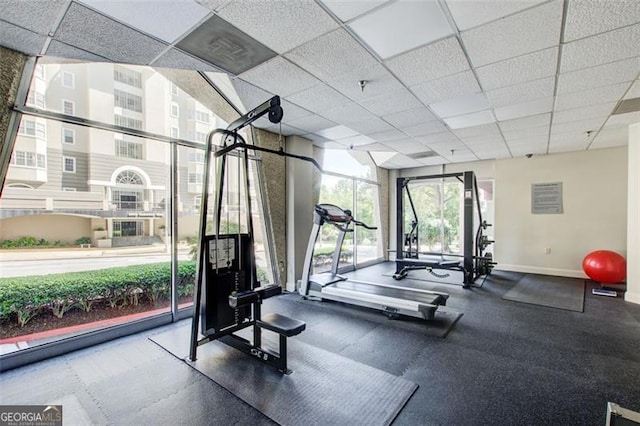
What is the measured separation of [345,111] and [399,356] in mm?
2935

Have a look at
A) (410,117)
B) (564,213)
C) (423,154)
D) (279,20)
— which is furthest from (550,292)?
(279,20)

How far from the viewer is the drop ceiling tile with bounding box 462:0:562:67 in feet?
6.66

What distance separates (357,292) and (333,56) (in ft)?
9.80

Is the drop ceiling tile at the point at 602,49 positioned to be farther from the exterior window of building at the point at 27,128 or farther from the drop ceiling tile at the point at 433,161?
the exterior window of building at the point at 27,128

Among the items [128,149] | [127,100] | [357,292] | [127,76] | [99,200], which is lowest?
[357,292]

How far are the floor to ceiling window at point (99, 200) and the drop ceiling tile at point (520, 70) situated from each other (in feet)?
9.20

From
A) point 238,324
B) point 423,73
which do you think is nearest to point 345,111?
point 423,73

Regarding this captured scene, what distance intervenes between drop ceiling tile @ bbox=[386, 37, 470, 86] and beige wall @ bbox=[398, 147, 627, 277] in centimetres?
527

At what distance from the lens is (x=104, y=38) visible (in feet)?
7.17

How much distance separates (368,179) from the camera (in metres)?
7.89

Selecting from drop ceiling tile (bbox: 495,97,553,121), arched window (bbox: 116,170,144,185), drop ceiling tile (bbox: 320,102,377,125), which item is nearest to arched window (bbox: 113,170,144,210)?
arched window (bbox: 116,170,144,185)

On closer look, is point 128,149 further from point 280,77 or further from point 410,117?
point 410,117

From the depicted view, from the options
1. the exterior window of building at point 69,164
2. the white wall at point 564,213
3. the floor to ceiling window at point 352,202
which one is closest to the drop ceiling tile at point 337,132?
the floor to ceiling window at point 352,202

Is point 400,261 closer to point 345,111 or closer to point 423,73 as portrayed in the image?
point 345,111
